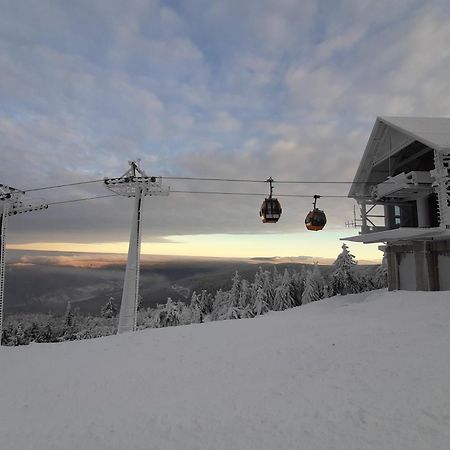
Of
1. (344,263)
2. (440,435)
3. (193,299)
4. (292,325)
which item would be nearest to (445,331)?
(292,325)

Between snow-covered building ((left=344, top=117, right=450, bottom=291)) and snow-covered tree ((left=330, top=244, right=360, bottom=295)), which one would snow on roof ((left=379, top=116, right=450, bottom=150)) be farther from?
snow-covered tree ((left=330, top=244, right=360, bottom=295))

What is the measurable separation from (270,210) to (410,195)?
1271 cm

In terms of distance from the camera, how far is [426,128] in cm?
1983

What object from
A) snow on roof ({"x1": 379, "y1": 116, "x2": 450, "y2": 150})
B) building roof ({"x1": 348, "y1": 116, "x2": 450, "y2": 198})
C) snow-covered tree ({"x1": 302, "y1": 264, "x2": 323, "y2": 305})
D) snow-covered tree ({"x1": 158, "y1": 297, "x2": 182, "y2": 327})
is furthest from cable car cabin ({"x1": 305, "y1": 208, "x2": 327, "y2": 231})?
snow-covered tree ({"x1": 302, "y1": 264, "x2": 323, "y2": 305})

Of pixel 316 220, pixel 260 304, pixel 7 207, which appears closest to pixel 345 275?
pixel 260 304

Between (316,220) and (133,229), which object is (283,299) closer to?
(316,220)

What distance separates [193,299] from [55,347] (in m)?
46.6

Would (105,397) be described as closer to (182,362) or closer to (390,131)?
(182,362)

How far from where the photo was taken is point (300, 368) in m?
8.22

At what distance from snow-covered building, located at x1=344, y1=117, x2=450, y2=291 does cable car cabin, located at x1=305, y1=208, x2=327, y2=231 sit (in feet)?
16.8

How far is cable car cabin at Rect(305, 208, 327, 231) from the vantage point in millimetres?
17266

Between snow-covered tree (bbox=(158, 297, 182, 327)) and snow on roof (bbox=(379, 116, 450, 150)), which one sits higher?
snow on roof (bbox=(379, 116, 450, 150))

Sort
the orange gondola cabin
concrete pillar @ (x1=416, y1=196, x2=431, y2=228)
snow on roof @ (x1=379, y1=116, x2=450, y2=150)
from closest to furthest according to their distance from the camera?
the orange gondola cabin → snow on roof @ (x1=379, y1=116, x2=450, y2=150) → concrete pillar @ (x1=416, y1=196, x2=431, y2=228)

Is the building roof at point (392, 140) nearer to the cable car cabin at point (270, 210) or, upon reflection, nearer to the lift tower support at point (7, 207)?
the cable car cabin at point (270, 210)
